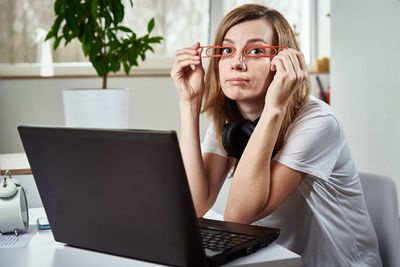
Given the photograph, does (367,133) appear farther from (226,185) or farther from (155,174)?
(155,174)

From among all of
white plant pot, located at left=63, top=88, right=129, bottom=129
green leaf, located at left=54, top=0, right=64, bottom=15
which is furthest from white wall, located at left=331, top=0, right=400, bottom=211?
green leaf, located at left=54, top=0, right=64, bottom=15

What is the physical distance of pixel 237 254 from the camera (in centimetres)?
92

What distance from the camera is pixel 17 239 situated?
1.14m

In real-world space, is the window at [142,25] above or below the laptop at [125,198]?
above

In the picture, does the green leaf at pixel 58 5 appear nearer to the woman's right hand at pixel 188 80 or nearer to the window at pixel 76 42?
the window at pixel 76 42

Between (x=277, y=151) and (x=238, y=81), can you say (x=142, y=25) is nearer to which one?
(x=238, y=81)

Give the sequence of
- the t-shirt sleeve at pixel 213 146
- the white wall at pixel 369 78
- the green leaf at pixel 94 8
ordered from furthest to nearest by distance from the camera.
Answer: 1. the green leaf at pixel 94 8
2. the white wall at pixel 369 78
3. the t-shirt sleeve at pixel 213 146

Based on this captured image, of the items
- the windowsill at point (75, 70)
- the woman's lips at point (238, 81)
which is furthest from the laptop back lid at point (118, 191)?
the windowsill at point (75, 70)

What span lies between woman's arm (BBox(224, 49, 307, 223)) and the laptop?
0.60 ft

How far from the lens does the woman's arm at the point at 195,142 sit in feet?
4.74

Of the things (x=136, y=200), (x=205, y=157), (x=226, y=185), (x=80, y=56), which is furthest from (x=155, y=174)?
(x=80, y=56)

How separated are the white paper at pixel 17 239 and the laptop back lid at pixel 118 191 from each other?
139mm

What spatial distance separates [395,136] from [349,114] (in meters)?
0.33

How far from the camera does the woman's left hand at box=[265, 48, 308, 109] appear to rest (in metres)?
1.24
